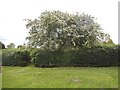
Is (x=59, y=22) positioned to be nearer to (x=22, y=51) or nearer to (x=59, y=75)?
(x=22, y=51)

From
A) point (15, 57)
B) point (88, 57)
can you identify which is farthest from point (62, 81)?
point (15, 57)

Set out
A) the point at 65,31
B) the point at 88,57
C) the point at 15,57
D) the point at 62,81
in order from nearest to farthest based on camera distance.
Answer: the point at 62,81
the point at 88,57
the point at 65,31
the point at 15,57

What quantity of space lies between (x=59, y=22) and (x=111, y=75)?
9498mm

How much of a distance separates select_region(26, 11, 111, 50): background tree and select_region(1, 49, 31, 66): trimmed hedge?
5.26 ft

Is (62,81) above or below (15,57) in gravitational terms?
below

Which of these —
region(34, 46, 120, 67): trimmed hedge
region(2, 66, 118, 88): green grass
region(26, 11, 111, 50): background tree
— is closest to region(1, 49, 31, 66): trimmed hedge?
Result: region(26, 11, 111, 50): background tree

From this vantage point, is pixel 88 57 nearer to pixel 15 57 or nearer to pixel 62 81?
pixel 15 57

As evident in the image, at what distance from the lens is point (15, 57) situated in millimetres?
29688

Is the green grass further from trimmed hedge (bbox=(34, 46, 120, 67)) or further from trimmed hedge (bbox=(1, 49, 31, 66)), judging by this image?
trimmed hedge (bbox=(1, 49, 31, 66))

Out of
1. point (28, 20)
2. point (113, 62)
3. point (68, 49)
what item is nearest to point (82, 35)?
point (68, 49)

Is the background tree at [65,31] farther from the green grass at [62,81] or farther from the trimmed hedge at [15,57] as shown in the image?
the green grass at [62,81]

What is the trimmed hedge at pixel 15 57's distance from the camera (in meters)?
29.6

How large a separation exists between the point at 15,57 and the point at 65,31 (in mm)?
6311

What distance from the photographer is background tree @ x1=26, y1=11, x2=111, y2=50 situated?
2809 cm
